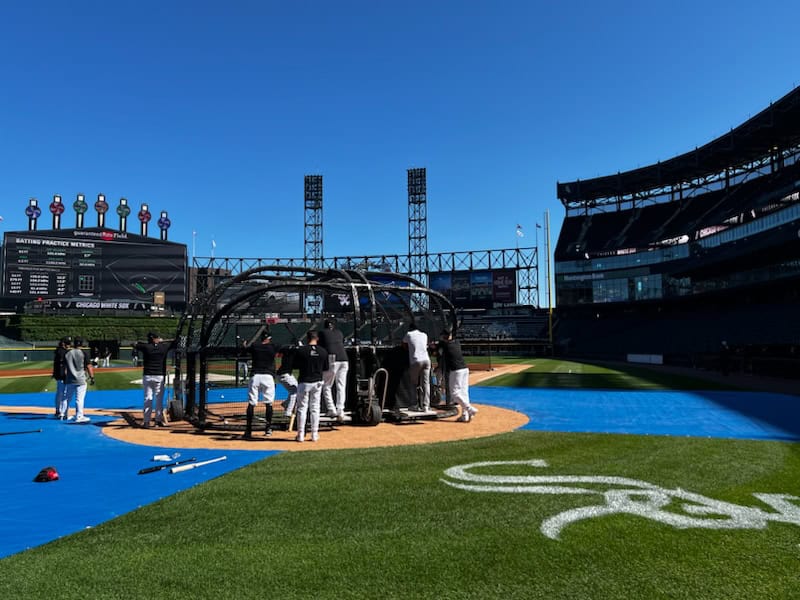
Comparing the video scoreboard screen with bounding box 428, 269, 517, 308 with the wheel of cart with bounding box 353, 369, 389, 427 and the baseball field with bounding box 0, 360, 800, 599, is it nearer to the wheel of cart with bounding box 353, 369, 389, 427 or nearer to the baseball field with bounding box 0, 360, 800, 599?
the wheel of cart with bounding box 353, 369, 389, 427

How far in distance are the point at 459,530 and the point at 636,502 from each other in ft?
6.59

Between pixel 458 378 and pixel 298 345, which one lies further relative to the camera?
pixel 458 378

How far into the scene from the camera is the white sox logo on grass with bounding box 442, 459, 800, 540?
4.69 m

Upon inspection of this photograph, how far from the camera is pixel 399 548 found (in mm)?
4113

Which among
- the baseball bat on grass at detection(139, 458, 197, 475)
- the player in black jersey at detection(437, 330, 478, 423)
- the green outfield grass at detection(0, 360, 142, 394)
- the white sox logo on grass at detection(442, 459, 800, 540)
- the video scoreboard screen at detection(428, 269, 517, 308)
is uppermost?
the video scoreboard screen at detection(428, 269, 517, 308)

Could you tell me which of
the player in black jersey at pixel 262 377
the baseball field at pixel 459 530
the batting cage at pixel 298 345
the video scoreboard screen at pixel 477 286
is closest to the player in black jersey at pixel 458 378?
the batting cage at pixel 298 345

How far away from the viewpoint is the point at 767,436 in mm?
9164

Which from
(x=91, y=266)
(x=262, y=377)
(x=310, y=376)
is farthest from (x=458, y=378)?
(x=91, y=266)

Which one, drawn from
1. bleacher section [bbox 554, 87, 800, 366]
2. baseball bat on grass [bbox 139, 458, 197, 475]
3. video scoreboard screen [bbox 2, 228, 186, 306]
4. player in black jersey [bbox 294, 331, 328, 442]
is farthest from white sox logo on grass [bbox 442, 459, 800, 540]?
video scoreboard screen [bbox 2, 228, 186, 306]

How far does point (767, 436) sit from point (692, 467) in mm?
3627

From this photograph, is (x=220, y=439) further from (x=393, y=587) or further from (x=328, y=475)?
(x=393, y=587)

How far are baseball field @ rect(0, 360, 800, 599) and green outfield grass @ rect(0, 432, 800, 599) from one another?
17mm

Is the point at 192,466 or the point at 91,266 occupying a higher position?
the point at 91,266

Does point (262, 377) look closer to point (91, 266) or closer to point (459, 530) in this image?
point (459, 530)
